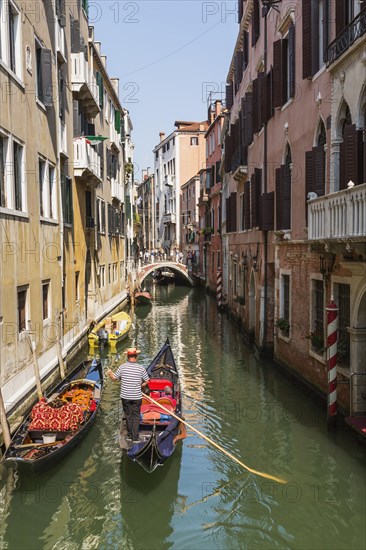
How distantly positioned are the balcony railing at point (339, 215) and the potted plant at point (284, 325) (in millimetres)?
3400

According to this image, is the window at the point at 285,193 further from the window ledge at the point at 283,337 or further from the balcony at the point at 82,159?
the balcony at the point at 82,159

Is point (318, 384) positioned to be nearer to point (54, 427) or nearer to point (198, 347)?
point (54, 427)

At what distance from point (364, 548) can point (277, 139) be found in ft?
28.7

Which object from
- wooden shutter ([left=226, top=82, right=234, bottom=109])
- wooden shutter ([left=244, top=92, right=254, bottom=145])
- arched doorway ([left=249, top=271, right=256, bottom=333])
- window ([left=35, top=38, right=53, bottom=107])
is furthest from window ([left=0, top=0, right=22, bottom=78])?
wooden shutter ([left=226, top=82, right=234, bottom=109])

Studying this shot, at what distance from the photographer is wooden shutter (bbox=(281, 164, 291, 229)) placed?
429 inches

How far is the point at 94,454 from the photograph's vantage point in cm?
751

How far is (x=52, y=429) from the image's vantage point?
7125 millimetres

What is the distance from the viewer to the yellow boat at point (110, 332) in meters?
15.2

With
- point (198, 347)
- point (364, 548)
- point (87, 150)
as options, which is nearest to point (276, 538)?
point (364, 548)

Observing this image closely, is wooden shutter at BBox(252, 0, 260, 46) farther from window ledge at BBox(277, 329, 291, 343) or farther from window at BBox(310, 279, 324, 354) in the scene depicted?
window at BBox(310, 279, 324, 354)

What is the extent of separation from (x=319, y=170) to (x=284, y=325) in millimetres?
3623

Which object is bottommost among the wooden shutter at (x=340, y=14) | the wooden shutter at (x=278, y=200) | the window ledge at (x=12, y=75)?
the wooden shutter at (x=278, y=200)

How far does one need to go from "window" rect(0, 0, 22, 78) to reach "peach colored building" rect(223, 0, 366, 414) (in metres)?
4.81

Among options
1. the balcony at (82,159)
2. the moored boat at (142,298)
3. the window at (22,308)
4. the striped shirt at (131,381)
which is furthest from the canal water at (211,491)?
the moored boat at (142,298)
